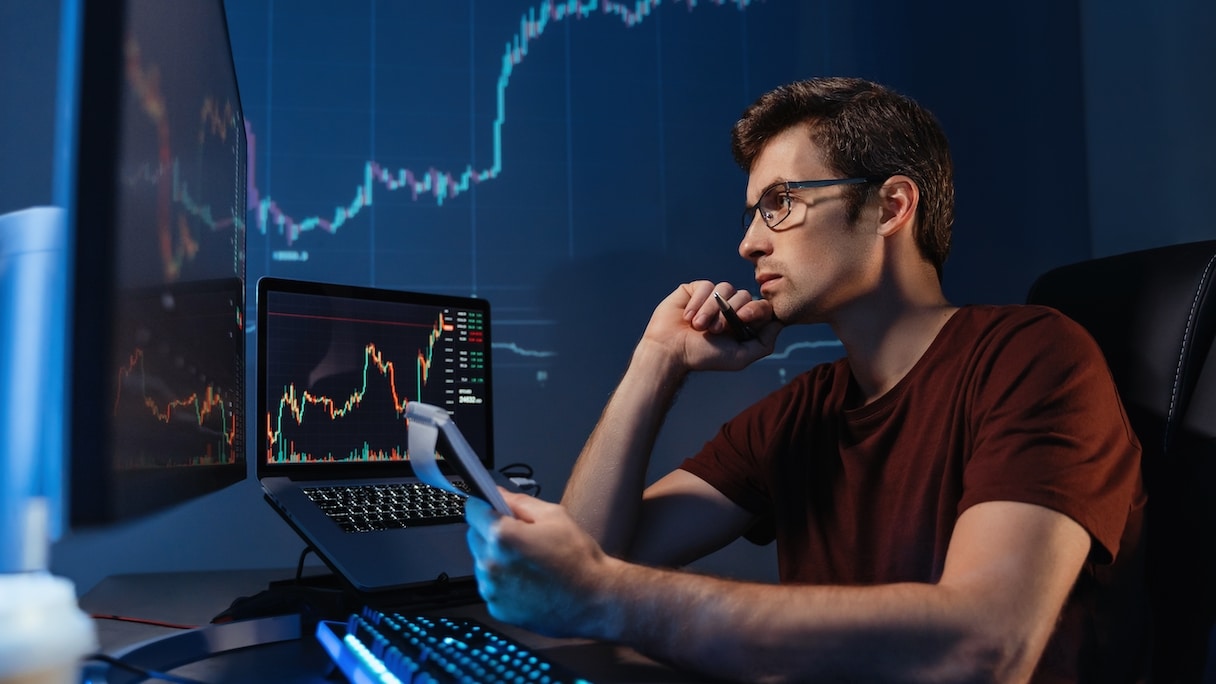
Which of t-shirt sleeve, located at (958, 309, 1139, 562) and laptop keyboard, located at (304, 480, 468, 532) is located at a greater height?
t-shirt sleeve, located at (958, 309, 1139, 562)

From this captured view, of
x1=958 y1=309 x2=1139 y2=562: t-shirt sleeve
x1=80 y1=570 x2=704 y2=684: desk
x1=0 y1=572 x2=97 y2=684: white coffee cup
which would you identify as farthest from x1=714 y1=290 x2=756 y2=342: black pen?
x1=0 y1=572 x2=97 y2=684: white coffee cup

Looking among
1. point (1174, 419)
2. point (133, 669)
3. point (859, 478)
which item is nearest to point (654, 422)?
point (859, 478)

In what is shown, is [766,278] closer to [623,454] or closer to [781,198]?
[781,198]

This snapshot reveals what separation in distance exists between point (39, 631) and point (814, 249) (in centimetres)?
103

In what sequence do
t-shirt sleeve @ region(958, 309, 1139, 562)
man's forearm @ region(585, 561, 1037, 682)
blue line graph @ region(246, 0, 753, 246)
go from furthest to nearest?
blue line graph @ region(246, 0, 753, 246), t-shirt sleeve @ region(958, 309, 1139, 562), man's forearm @ region(585, 561, 1037, 682)

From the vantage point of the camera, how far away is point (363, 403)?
139 centimetres

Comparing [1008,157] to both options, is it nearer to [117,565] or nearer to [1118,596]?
[1118,596]

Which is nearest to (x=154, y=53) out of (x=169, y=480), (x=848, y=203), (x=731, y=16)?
(x=169, y=480)

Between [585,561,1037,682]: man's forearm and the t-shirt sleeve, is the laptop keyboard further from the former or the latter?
the t-shirt sleeve

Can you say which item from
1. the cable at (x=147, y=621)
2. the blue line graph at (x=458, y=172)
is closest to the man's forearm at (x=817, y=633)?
the cable at (x=147, y=621)

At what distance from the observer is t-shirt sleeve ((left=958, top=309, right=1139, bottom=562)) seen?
819 millimetres

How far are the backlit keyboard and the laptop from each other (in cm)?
29

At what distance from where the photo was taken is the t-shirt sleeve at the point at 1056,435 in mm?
819

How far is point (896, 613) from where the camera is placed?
72 cm
